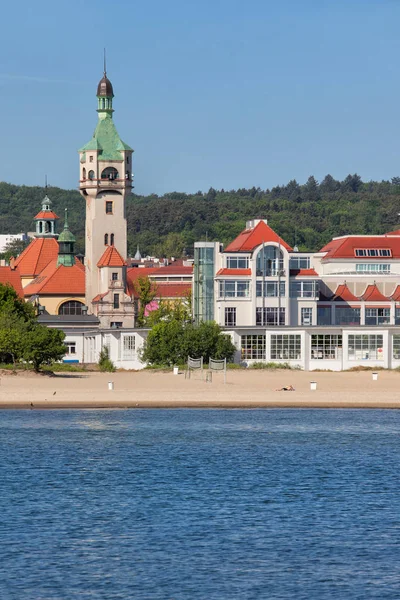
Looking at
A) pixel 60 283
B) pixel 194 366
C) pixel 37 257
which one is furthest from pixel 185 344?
pixel 37 257

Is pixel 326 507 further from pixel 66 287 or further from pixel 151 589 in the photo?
pixel 66 287

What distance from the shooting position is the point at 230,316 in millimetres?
113938

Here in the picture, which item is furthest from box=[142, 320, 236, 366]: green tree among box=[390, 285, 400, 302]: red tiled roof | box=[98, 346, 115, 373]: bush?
box=[390, 285, 400, 302]: red tiled roof

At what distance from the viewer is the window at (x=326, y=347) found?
4031 inches

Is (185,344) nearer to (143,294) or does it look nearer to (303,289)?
(303,289)

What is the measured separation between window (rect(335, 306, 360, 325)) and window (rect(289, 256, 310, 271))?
491 cm

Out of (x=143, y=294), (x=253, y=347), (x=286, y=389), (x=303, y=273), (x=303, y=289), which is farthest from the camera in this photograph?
(x=143, y=294)

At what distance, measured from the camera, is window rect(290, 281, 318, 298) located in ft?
382

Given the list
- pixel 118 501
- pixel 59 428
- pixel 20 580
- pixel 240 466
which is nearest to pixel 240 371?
pixel 59 428

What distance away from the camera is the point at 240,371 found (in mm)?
92562

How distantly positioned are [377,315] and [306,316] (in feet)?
22.2

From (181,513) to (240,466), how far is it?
10.5 metres

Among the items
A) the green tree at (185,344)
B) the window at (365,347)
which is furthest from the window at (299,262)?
the green tree at (185,344)

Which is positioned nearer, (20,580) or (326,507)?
(20,580)
